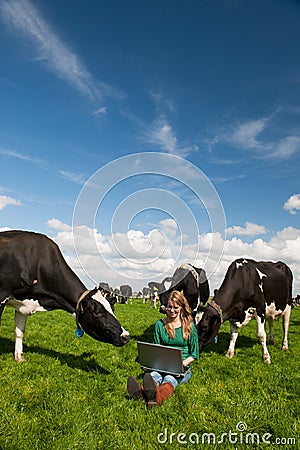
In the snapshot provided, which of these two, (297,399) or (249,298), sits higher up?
(249,298)

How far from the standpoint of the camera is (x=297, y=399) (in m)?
5.95

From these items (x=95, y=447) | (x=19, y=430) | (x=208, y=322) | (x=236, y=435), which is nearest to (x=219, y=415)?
(x=236, y=435)

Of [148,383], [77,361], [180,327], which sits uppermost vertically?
[180,327]

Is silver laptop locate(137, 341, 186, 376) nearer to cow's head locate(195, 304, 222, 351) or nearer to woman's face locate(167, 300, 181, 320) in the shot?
woman's face locate(167, 300, 181, 320)

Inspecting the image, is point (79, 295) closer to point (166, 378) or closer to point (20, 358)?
point (20, 358)

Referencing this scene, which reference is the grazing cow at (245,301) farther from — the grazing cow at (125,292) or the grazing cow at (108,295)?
the grazing cow at (125,292)

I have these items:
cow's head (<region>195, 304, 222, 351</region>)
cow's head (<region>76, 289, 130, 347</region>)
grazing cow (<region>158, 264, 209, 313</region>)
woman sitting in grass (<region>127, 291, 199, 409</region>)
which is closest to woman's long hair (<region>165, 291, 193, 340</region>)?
woman sitting in grass (<region>127, 291, 199, 409</region>)

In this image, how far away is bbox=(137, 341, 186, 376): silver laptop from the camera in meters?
5.39

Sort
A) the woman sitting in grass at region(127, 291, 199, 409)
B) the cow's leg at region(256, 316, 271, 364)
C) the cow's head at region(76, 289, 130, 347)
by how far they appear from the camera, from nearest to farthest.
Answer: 1. the woman sitting in grass at region(127, 291, 199, 409)
2. the cow's head at region(76, 289, 130, 347)
3. the cow's leg at region(256, 316, 271, 364)

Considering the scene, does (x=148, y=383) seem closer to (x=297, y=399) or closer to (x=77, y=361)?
(x=297, y=399)

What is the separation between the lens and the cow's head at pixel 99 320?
6.93 m

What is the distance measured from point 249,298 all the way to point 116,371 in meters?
4.11

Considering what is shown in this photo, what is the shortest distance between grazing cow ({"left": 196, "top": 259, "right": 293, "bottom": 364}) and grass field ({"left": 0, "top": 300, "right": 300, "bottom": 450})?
2.47ft

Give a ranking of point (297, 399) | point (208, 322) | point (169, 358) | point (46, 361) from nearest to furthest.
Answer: point (169, 358) < point (297, 399) < point (46, 361) < point (208, 322)
